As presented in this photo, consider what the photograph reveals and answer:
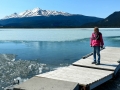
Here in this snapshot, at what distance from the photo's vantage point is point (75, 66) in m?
7.96

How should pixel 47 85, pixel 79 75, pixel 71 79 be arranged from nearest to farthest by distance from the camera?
1. pixel 47 85
2. pixel 71 79
3. pixel 79 75

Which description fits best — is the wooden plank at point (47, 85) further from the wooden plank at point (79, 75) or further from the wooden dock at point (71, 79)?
the wooden plank at point (79, 75)

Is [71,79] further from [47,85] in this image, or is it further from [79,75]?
[47,85]

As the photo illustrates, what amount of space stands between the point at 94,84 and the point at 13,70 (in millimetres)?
4351

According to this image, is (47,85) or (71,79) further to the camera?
(71,79)

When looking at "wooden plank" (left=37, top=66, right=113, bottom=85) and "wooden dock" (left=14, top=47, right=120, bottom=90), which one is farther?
"wooden plank" (left=37, top=66, right=113, bottom=85)

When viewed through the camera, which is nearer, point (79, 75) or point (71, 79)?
point (71, 79)

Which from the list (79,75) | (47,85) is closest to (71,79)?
(79,75)

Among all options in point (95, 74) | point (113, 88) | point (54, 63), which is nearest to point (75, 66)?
point (95, 74)

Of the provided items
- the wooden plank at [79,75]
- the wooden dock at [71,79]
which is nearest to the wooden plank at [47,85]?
the wooden dock at [71,79]

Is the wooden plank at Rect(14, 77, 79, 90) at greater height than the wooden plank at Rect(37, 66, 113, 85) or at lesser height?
greater

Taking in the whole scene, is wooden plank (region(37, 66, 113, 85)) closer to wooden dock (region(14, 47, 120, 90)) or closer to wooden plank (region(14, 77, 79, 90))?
wooden dock (region(14, 47, 120, 90))

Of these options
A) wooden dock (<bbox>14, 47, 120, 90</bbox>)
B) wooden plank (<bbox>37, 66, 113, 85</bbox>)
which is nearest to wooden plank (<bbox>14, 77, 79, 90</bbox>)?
wooden dock (<bbox>14, 47, 120, 90</bbox>)

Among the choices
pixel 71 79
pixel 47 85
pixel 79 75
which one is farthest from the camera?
pixel 79 75
